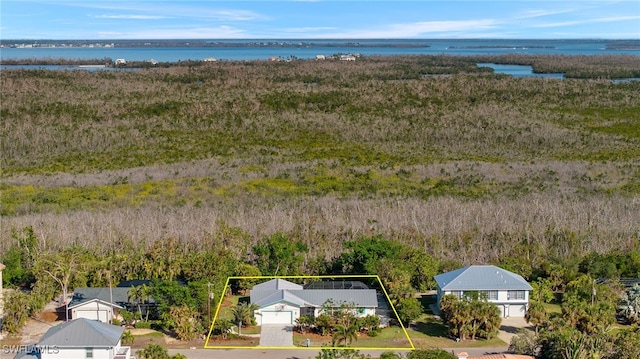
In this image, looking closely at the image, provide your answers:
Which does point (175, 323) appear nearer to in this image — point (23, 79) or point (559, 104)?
point (559, 104)

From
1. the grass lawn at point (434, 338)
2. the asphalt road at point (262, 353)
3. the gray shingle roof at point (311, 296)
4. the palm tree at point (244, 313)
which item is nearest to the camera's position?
the asphalt road at point (262, 353)

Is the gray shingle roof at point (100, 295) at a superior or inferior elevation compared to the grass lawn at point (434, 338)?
superior

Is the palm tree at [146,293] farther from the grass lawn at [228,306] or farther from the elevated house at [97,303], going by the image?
the grass lawn at [228,306]

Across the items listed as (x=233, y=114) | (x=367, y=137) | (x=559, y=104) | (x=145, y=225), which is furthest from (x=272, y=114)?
(x=145, y=225)

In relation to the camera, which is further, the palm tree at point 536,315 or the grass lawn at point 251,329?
the palm tree at point 536,315

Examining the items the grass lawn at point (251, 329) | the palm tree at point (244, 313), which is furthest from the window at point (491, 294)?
the palm tree at point (244, 313)

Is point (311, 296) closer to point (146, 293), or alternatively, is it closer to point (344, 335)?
point (344, 335)

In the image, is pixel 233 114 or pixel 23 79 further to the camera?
pixel 23 79

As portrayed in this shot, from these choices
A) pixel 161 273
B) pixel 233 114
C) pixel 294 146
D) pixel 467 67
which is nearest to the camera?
pixel 161 273
